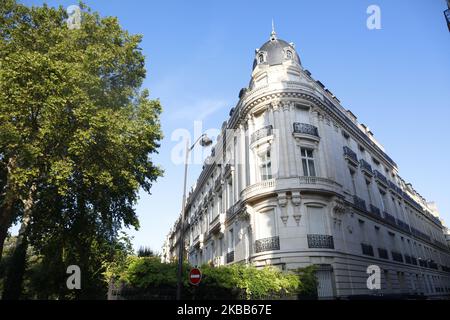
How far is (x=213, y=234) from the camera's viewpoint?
27.4 meters

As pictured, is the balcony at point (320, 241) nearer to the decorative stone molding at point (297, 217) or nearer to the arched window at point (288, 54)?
the decorative stone molding at point (297, 217)

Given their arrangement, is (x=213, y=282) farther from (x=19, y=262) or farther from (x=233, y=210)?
(x=19, y=262)

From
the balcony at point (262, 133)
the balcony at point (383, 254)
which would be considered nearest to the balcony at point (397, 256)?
the balcony at point (383, 254)

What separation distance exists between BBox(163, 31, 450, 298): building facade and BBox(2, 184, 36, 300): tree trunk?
486 inches

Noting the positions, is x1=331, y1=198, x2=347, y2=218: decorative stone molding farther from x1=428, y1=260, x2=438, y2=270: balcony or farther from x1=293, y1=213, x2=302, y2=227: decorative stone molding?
x1=428, y1=260, x2=438, y2=270: balcony

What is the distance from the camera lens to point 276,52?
23.0m

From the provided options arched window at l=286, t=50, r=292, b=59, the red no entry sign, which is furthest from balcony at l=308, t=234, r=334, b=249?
arched window at l=286, t=50, r=292, b=59

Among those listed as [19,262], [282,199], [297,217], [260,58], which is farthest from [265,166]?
[19,262]

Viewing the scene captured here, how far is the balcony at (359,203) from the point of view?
2119 centimetres

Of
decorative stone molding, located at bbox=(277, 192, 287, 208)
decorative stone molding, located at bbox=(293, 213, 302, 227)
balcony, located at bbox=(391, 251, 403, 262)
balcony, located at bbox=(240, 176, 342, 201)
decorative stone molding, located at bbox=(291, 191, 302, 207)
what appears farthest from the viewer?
balcony, located at bbox=(391, 251, 403, 262)

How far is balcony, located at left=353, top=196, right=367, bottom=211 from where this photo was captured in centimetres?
2119

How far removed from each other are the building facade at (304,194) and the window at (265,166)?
71 mm

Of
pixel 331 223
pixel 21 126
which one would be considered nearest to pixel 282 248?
pixel 331 223
